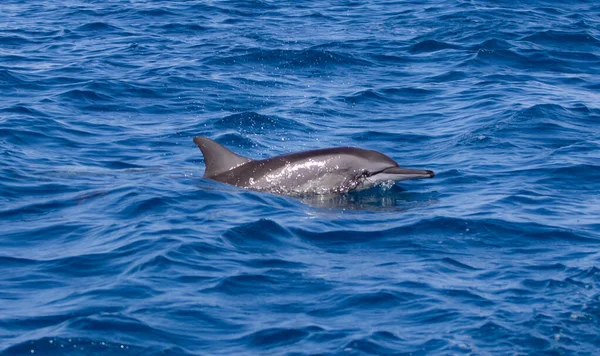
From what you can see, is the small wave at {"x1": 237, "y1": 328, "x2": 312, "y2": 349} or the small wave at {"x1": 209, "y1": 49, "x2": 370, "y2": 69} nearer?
the small wave at {"x1": 237, "y1": 328, "x2": 312, "y2": 349}

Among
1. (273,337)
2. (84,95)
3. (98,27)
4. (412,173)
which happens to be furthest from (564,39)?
(273,337)

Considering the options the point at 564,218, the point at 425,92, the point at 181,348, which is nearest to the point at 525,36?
the point at 425,92

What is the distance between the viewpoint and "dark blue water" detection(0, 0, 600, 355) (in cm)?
1105

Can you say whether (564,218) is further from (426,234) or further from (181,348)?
(181,348)

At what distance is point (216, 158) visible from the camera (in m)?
16.9

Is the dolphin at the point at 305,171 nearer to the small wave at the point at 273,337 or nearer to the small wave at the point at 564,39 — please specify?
the small wave at the point at 273,337

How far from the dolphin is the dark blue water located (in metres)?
0.28

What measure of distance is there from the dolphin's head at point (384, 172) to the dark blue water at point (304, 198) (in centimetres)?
23

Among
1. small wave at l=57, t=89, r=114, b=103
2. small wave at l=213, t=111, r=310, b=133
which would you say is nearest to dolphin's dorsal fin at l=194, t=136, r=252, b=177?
small wave at l=213, t=111, r=310, b=133

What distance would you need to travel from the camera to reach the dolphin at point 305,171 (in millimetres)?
16719

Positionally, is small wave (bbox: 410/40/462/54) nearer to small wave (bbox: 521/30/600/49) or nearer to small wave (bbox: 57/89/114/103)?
Result: small wave (bbox: 521/30/600/49)

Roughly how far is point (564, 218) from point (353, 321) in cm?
535

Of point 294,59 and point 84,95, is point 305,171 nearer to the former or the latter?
point 84,95

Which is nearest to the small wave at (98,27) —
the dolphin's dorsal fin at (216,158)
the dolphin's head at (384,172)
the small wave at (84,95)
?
the small wave at (84,95)
